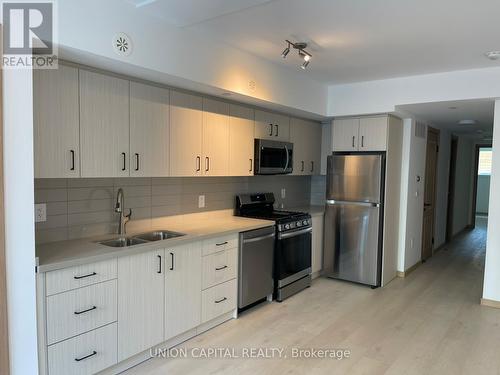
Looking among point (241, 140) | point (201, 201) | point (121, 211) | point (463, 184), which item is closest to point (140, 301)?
point (121, 211)

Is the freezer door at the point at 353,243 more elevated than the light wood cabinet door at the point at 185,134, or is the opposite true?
the light wood cabinet door at the point at 185,134

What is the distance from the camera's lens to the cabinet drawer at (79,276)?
217 centimetres

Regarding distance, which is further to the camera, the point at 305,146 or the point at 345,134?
the point at 305,146

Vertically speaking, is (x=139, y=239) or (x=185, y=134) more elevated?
(x=185, y=134)

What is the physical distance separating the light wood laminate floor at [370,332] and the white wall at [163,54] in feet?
7.08

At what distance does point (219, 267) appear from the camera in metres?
3.31

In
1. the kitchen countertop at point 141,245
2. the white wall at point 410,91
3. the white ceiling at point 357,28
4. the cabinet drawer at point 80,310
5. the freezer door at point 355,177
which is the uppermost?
the white ceiling at point 357,28

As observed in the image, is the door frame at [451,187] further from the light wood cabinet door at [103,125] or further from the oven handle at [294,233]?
the light wood cabinet door at [103,125]

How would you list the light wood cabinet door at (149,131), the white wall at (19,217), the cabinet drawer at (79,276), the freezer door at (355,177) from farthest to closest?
the freezer door at (355,177) → the light wood cabinet door at (149,131) → the cabinet drawer at (79,276) → the white wall at (19,217)

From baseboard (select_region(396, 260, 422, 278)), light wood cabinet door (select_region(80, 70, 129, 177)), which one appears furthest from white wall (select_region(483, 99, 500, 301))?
light wood cabinet door (select_region(80, 70, 129, 177))

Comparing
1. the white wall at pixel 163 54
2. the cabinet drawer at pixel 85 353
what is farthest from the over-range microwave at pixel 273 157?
the cabinet drawer at pixel 85 353

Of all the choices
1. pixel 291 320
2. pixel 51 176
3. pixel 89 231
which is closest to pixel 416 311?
pixel 291 320

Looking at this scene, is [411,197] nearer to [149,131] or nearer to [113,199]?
[149,131]

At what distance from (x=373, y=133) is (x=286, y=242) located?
1.76 metres
